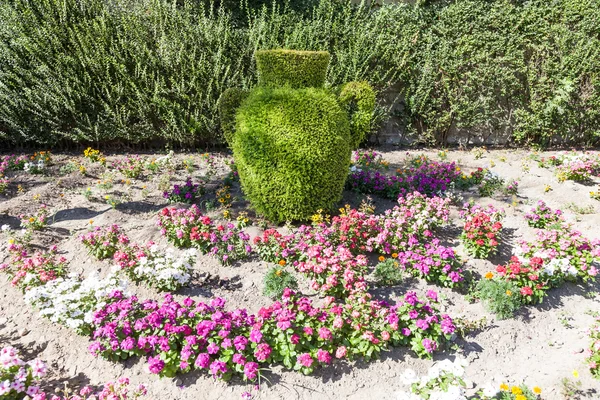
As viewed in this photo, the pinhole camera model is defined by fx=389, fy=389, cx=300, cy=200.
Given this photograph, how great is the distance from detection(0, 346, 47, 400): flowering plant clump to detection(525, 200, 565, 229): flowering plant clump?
4592 millimetres

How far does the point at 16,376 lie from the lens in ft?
7.98

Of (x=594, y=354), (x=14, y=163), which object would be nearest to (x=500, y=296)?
(x=594, y=354)

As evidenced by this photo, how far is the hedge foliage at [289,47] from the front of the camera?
6.36 m

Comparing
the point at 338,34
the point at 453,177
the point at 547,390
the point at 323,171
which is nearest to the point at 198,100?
the point at 338,34

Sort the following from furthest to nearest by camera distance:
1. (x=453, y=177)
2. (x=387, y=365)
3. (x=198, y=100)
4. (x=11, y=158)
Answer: (x=198, y=100)
(x=11, y=158)
(x=453, y=177)
(x=387, y=365)

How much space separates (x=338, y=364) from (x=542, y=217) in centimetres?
289

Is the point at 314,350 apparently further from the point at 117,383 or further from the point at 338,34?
the point at 338,34

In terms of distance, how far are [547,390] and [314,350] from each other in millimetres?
1535

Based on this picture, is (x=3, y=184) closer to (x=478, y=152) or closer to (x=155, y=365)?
(x=155, y=365)

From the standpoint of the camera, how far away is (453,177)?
524cm

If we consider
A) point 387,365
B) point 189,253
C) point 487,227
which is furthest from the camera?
point 487,227

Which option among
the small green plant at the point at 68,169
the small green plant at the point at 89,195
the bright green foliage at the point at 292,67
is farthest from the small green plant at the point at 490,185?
the small green plant at the point at 68,169

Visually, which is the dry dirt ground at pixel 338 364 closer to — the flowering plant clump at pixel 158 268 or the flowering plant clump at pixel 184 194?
the flowering plant clump at pixel 158 268

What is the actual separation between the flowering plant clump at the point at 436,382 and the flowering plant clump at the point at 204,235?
Result: 1.88 m
